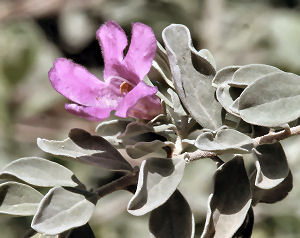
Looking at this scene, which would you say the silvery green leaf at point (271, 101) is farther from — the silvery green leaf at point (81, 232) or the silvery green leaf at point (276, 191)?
the silvery green leaf at point (81, 232)

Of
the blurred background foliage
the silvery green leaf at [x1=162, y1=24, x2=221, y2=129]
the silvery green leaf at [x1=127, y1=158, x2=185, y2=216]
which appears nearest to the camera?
the silvery green leaf at [x1=127, y1=158, x2=185, y2=216]

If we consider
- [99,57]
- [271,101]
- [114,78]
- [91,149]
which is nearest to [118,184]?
[91,149]

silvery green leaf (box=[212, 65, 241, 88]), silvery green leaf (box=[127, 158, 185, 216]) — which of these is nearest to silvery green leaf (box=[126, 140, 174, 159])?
silvery green leaf (box=[127, 158, 185, 216])

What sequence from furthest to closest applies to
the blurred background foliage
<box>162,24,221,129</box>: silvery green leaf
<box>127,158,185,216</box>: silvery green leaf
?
1. the blurred background foliage
2. <box>162,24,221,129</box>: silvery green leaf
3. <box>127,158,185,216</box>: silvery green leaf

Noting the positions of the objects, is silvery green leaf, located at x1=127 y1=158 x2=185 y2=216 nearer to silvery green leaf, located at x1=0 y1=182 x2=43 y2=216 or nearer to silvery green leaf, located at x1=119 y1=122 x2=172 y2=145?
silvery green leaf, located at x1=119 y1=122 x2=172 y2=145

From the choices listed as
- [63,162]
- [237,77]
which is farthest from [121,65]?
[63,162]

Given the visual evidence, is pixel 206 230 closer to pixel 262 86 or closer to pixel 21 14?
pixel 262 86

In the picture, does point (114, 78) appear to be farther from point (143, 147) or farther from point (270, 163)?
point (270, 163)
